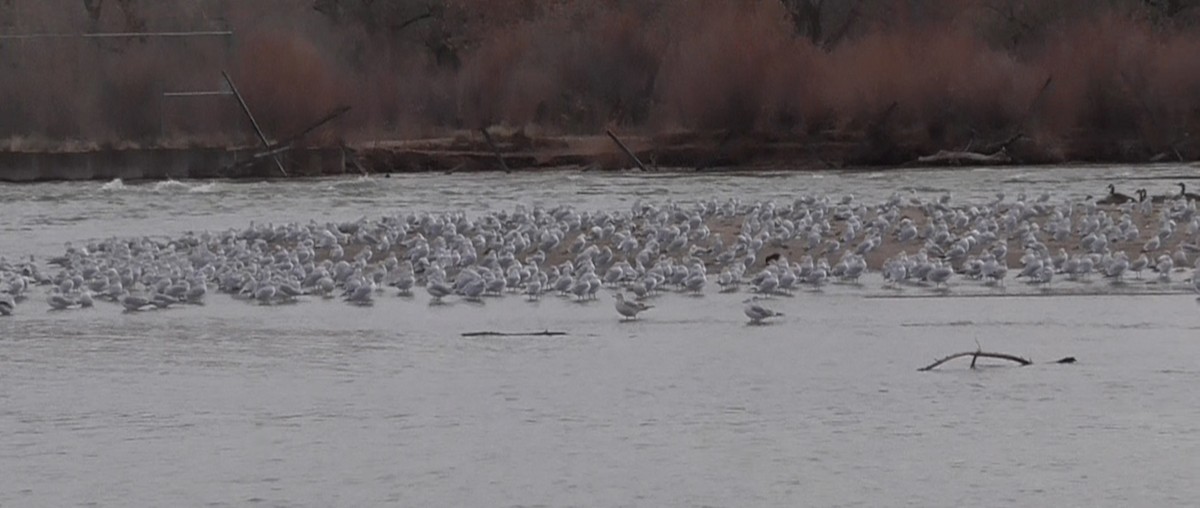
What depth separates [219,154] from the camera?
3744 cm

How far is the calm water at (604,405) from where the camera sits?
8.95 m

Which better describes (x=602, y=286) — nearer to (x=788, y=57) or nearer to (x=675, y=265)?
(x=675, y=265)

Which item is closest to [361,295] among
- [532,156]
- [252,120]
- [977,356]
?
[977,356]

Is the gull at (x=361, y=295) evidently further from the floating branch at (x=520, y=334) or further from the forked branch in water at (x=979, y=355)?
the forked branch in water at (x=979, y=355)

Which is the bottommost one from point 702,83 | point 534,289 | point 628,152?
point 534,289

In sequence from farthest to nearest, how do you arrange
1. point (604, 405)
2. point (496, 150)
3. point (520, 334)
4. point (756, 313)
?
point (496, 150)
point (756, 313)
point (520, 334)
point (604, 405)

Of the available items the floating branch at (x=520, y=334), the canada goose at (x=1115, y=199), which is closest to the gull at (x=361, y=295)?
the floating branch at (x=520, y=334)

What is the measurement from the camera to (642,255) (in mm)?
17766

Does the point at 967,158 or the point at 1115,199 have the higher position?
the point at 1115,199

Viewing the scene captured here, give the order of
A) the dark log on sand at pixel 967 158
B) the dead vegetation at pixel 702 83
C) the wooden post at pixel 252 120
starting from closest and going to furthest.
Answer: the dark log on sand at pixel 967 158 → the wooden post at pixel 252 120 → the dead vegetation at pixel 702 83

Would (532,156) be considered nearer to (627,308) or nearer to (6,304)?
(6,304)

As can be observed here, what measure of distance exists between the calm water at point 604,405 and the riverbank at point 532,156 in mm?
20915

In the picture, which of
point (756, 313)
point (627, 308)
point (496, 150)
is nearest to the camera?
point (756, 313)

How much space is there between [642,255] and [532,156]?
71.8ft
